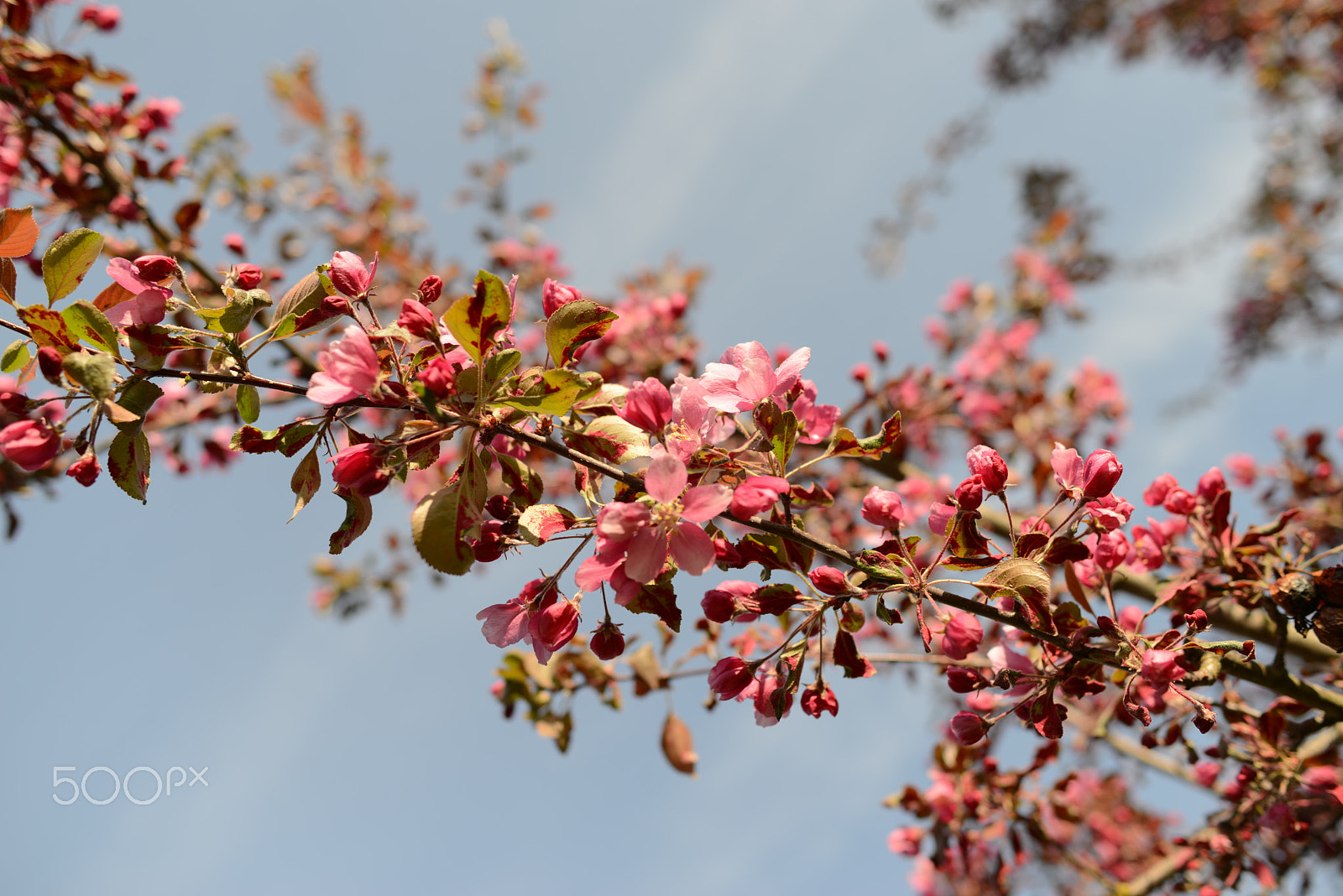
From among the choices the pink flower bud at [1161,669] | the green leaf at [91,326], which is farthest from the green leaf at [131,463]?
the pink flower bud at [1161,669]

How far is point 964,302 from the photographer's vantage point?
14.6ft

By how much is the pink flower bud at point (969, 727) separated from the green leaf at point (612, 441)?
2.49ft

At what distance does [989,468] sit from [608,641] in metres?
0.66

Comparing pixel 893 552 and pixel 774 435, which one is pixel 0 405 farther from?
pixel 893 552

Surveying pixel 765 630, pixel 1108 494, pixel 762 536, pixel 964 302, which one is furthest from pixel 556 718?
pixel 964 302

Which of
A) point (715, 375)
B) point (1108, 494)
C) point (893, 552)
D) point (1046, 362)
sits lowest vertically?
point (893, 552)

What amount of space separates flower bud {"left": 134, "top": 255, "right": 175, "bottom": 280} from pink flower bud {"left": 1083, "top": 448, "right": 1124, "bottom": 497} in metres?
1.43

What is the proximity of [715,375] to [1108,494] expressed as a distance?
684 mm

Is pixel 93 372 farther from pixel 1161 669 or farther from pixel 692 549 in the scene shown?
pixel 1161 669

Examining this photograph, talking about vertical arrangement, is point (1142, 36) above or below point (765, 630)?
above

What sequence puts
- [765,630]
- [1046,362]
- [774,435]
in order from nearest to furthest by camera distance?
[774,435] < [765,630] < [1046,362]

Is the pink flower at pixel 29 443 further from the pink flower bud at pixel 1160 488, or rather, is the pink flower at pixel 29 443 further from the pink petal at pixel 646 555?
the pink flower bud at pixel 1160 488

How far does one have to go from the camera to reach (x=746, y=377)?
3.90ft

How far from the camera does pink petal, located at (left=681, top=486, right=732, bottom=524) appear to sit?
103 cm
